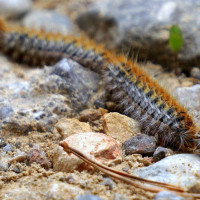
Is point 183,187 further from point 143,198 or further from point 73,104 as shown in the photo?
point 73,104

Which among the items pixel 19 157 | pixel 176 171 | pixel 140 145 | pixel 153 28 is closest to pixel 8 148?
pixel 19 157

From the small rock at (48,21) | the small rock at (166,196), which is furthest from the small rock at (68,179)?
the small rock at (48,21)

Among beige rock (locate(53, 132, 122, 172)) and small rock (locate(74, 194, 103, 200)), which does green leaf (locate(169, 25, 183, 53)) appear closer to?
beige rock (locate(53, 132, 122, 172))

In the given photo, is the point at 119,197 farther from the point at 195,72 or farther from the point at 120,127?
the point at 195,72

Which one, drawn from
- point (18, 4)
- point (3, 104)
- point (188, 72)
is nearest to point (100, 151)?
point (3, 104)

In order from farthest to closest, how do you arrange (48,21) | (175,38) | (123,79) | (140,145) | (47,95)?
(48,21) < (175,38) < (47,95) < (123,79) < (140,145)

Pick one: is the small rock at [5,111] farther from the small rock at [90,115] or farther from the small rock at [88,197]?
the small rock at [88,197]

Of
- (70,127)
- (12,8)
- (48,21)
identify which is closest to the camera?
(70,127)
